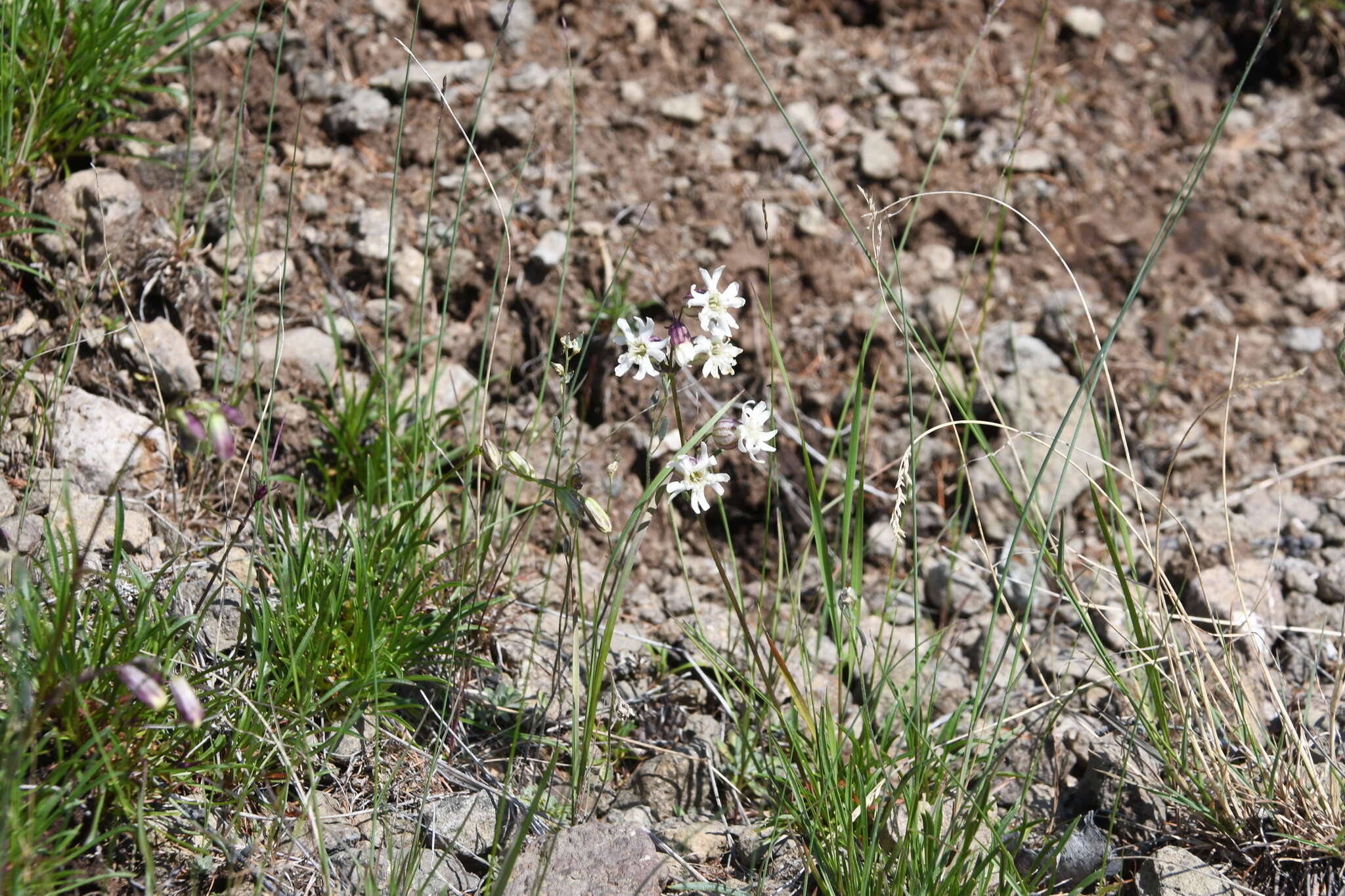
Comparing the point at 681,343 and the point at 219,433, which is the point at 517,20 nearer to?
the point at 681,343

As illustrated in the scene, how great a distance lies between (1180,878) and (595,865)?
1.20 m

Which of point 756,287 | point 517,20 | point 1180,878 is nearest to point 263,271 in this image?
point 517,20

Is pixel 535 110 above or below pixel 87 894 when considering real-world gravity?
above

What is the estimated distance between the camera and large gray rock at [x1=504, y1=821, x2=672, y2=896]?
73.3 inches

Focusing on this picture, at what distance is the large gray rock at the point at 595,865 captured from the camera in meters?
1.86

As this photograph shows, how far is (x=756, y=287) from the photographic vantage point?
3406mm

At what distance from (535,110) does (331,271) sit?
96 centimetres

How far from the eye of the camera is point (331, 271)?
3076 mm

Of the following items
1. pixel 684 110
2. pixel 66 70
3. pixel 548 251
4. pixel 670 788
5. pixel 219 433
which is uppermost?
pixel 66 70

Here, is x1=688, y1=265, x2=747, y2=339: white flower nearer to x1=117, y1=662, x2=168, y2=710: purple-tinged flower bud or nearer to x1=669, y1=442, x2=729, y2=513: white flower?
x1=669, y1=442, x2=729, y2=513: white flower

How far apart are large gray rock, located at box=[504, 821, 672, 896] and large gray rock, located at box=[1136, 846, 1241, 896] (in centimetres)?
100

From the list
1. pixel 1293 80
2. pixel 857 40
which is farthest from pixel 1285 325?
pixel 857 40

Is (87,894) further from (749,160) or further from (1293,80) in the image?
(1293,80)

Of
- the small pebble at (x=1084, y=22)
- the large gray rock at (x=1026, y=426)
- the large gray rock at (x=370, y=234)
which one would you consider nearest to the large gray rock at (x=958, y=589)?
the large gray rock at (x=1026, y=426)
